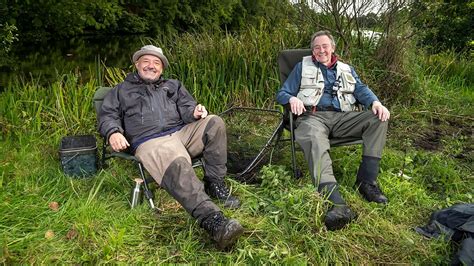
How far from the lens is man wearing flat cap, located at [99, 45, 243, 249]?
2.85 metres

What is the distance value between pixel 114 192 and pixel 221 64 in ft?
8.39

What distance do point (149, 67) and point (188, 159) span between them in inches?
33.7

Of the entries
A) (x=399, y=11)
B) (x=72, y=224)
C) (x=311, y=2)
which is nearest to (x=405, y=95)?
(x=399, y=11)

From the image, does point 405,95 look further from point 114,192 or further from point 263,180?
point 114,192

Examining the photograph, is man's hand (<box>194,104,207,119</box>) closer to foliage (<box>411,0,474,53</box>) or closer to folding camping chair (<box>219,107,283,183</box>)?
folding camping chair (<box>219,107,283,183</box>)

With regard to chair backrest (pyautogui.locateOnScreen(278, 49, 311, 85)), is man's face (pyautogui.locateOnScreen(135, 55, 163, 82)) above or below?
above

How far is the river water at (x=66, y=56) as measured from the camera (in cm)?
953

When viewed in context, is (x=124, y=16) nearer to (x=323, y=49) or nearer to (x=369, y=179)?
(x=323, y=49)

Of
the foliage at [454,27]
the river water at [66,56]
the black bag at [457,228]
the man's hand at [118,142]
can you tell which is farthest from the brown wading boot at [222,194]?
the foliage at [454,27]

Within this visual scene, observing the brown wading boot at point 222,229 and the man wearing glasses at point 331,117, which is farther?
the man wearing glasses at point 331,117

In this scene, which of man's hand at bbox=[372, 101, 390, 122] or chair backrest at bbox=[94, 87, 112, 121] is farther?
chair backrest at bbox=[94, 87, 112, 121]

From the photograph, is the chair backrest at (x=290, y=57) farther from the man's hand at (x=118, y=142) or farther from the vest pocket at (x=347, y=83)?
the man's hand at (x=118, y=142)

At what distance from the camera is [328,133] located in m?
3.58

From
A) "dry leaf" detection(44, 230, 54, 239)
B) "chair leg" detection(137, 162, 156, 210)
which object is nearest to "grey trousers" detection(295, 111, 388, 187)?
"chair leg" detection(137, 162, 156, 210)
